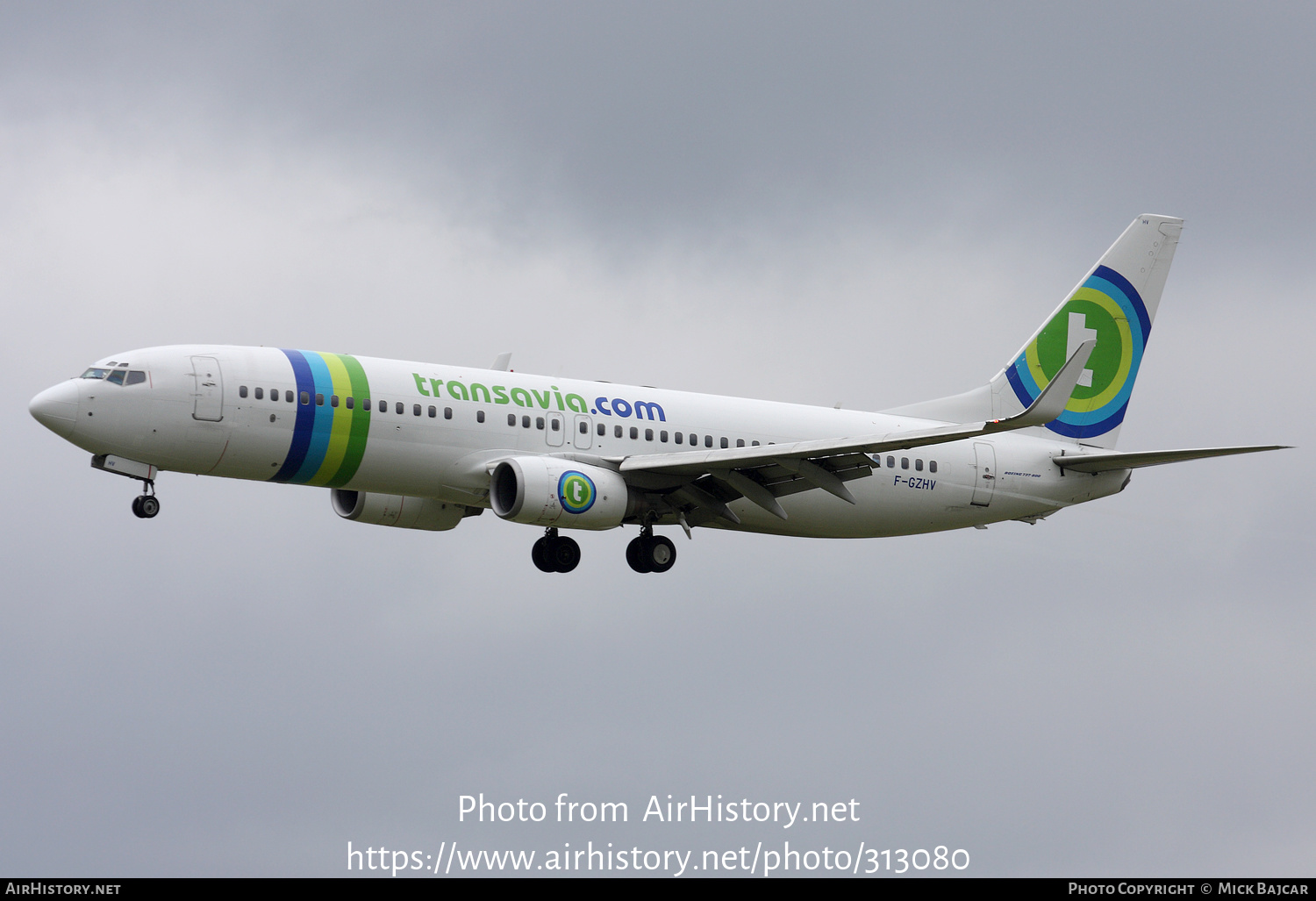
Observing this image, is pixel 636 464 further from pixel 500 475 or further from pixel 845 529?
pixel 845 529

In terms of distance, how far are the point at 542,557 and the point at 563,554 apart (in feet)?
2.01

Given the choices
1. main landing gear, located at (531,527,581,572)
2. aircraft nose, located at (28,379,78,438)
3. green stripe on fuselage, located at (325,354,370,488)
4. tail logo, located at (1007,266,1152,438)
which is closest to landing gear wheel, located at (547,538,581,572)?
main landing gear, located at (531,527,581,572)

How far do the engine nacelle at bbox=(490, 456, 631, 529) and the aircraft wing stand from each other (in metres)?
1.14

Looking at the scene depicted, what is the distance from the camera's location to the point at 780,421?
4594cm

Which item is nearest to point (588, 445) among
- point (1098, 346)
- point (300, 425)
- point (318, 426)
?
point (318, 426)

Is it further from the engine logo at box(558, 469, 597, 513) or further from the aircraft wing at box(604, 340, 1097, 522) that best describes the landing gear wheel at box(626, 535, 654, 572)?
the engine logo at box(558, 469, 597, 513)

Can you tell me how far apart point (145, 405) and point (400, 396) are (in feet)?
20.0

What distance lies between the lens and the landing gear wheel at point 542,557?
149 ft

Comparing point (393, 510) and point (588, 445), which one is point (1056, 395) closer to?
point (588, 445)

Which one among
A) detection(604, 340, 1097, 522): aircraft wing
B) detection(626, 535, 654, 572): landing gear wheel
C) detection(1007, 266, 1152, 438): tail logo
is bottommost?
detection(626, 535, 654, 572): landing gear wheel

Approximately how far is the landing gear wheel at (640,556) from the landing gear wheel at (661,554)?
0.08 m

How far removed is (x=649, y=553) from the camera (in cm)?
4500

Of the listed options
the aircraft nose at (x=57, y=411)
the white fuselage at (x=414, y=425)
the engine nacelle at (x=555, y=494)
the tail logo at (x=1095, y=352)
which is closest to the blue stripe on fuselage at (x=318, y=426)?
the white fuselage at (x=414, y=425)

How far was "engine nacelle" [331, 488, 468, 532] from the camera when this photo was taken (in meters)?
46.2
